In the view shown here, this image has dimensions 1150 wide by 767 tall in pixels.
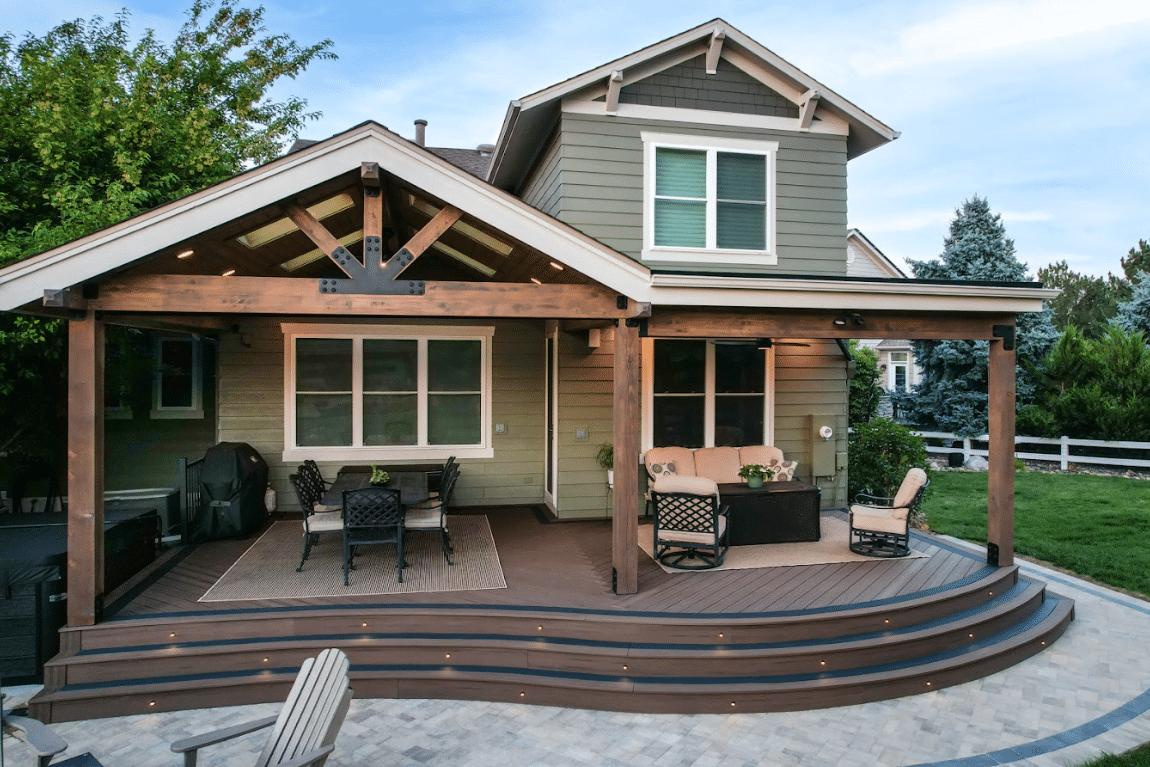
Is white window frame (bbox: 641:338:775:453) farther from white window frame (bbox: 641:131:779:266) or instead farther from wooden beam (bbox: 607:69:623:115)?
wooden beam (bbox: 607:69:623:115)

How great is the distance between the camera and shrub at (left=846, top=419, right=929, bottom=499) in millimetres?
10094

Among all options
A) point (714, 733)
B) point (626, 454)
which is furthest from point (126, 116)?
point (714, 733)

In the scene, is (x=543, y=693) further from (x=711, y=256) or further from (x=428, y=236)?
(x=711, y=256)

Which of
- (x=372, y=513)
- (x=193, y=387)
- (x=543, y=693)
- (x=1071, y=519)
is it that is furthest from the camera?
(x=1071, y=519)

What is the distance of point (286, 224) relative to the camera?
251 inches

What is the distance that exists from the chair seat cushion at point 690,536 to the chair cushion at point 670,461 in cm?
137

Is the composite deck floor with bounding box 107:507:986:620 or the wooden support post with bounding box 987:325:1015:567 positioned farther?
the wooden support post with bounding box 987:325:1015:567

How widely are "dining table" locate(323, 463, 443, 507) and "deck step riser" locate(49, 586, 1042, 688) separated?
1.53 m

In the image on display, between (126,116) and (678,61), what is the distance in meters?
7.78

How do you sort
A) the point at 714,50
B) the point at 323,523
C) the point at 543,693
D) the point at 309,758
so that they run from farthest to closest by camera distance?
1. the point at 714,50
2. the point at 323,523
3. the point at 543,693
4. the point at 309,758

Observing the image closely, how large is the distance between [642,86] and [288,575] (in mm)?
7046

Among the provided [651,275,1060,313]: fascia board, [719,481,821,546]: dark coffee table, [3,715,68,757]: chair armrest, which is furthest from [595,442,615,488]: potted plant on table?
[3,715,68,757]: chair armrest

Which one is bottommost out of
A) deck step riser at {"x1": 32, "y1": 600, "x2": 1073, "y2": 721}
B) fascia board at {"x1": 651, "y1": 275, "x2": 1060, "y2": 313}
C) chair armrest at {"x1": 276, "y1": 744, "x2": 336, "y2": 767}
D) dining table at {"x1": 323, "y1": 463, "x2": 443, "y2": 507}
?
deck step riser at {"x1": 32, "y1": 600, "x2": 1073, "y2": 721}

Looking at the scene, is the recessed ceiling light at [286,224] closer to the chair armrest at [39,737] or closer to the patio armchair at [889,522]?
the chair armrest at [39,737]
